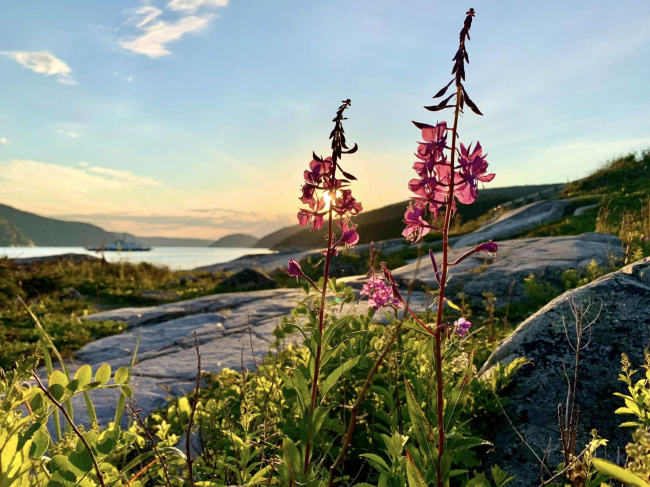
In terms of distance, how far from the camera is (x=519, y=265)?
786cm

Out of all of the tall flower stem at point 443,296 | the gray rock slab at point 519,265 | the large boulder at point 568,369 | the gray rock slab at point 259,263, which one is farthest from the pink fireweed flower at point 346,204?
the gray rock slab at point 259,263

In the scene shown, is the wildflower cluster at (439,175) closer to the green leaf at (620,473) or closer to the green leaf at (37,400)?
the green leaf at (620,473)

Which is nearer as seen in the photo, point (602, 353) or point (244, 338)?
point (602, 353)

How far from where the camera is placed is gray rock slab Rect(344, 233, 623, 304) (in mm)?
7352

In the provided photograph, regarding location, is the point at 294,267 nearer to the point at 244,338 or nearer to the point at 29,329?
the point at 244,338

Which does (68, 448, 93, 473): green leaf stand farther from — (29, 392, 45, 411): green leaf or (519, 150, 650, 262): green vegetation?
(519, 150, 650, 262): green vegetation

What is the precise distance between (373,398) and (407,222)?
74.7 inches

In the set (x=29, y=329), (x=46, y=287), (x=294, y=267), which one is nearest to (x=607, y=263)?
(x=294, y=267)

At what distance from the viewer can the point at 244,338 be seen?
632cm

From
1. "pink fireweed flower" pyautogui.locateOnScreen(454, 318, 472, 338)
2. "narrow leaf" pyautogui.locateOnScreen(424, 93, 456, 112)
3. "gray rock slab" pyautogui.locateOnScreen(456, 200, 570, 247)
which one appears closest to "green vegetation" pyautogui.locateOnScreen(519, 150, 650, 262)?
"gray rock slab" pyautogui.locateOnScreen(456, 200, 570, 247)

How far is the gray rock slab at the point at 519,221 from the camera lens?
1441cm

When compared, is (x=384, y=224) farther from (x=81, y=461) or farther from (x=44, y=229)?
(x=44, y=229)

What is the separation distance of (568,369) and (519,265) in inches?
222

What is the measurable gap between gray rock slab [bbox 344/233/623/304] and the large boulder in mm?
3692
